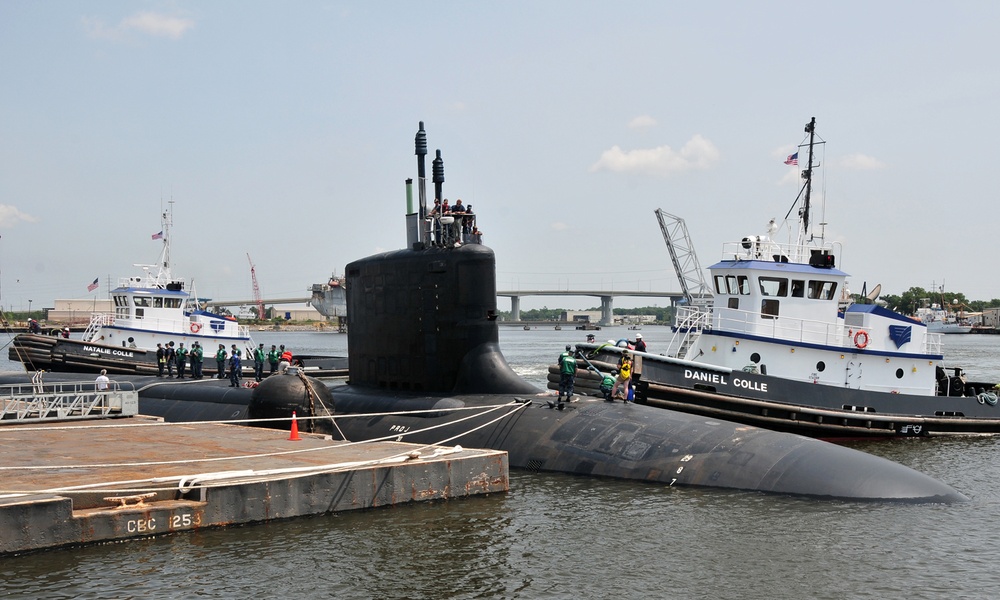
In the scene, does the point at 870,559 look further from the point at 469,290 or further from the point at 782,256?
the point at 782,256

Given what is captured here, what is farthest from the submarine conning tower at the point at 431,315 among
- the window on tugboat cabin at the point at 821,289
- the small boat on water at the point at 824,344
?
the window on tugboat cabin at the point at 821,289

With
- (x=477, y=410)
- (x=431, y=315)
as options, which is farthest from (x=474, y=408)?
(x=431, y=315)

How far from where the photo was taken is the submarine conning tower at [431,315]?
20.7 metres

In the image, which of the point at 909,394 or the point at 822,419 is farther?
the point at 909,394

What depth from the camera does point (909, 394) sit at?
28.7 metres

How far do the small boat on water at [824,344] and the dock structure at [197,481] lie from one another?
1288 centimetres

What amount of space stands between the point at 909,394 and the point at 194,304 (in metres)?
38.7

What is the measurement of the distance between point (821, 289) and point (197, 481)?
67.3ft

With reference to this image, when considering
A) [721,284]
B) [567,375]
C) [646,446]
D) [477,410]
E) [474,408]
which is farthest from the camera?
[721,284]

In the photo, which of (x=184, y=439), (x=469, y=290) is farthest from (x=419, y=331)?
(x=184, y=439)

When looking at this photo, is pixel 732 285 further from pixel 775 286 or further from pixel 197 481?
pixel 197 481

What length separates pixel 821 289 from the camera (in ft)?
95.2

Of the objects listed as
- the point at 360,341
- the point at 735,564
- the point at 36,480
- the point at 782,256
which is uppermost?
the point at 782,256

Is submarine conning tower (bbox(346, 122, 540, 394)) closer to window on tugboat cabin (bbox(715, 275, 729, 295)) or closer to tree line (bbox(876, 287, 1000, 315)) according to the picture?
window on tugboat cabin (bbox(715, 275, 729, 295))
